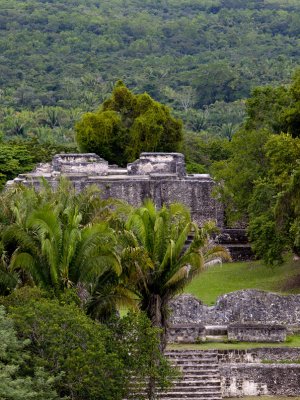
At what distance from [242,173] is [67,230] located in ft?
56.0

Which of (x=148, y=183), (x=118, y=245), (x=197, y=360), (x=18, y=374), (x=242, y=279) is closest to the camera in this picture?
(x=18, y=374)

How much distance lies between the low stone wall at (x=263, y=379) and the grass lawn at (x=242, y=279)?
26.1ft

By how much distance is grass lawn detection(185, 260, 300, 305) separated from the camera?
36.9m

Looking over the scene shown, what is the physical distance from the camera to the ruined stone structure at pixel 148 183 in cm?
4475

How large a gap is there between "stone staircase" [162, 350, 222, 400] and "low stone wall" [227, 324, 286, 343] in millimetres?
1584

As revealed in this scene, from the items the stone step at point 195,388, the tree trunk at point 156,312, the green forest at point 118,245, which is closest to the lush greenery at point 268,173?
the green forest at point 118,245

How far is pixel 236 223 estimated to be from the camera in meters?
45.6

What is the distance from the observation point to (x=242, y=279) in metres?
39.1

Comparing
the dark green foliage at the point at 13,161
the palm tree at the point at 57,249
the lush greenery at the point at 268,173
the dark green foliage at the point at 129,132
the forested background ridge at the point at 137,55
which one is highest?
the palm tree at the point at 57,249

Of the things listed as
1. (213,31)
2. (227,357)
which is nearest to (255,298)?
(227,357)

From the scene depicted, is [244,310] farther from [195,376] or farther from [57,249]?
[57,249]

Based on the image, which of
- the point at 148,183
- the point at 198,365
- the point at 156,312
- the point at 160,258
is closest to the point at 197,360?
the point at 198,365

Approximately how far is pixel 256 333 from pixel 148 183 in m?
16.3

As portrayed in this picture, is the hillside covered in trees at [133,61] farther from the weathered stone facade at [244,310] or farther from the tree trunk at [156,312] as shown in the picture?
the tree trunk at [156,312]
